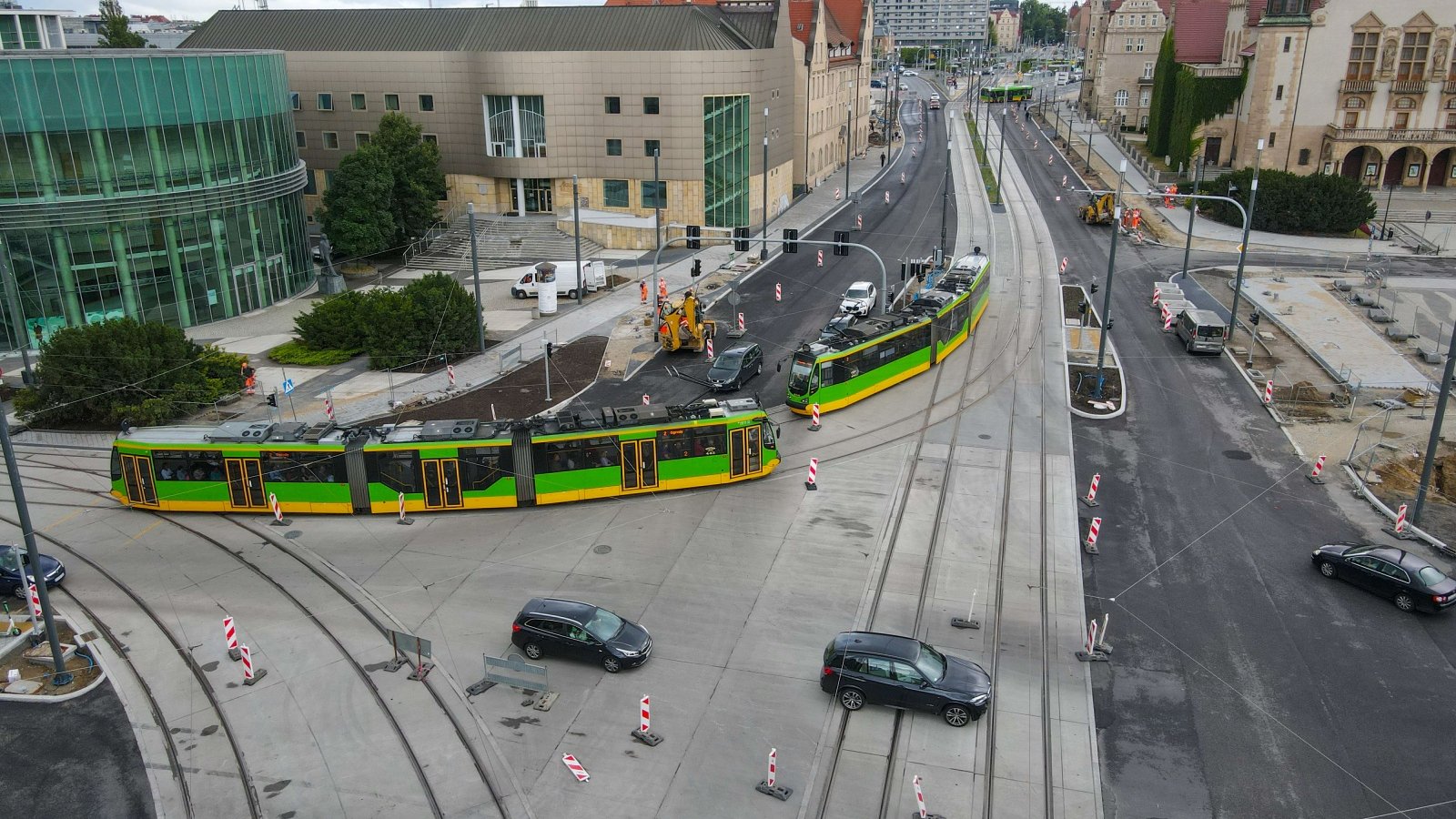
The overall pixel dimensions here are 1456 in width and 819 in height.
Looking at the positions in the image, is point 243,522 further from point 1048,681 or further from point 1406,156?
point 1406,156

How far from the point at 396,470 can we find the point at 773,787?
1717 centimetres

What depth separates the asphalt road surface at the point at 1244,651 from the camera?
21.0 meters

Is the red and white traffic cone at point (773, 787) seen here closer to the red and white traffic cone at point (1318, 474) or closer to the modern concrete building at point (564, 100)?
the red and white traffic cone at point (1318, 474)

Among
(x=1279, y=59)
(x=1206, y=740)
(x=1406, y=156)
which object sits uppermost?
(x=1279, y=59)

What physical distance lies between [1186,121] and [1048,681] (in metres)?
85.1

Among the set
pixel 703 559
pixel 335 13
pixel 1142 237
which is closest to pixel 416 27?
pixel 335 13

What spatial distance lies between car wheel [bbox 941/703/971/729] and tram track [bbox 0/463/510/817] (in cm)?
939

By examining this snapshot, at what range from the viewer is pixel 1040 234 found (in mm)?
76688

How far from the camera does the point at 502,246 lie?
70.6 m

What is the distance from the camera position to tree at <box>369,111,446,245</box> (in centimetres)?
6750

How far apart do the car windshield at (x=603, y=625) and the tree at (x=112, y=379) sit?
79.6 ft

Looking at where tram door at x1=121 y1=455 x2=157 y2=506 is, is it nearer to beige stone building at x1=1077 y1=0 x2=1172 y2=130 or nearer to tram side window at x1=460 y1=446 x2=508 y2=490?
tram side window at x1=460 y1=446 x2=508 y2=490

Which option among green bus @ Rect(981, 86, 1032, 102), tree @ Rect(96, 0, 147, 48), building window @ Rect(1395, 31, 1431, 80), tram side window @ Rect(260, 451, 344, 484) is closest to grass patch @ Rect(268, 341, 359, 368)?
tram side window @ Rect(260, 451, 344, 484)

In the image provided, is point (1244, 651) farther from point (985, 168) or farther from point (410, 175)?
point (985, 168)
